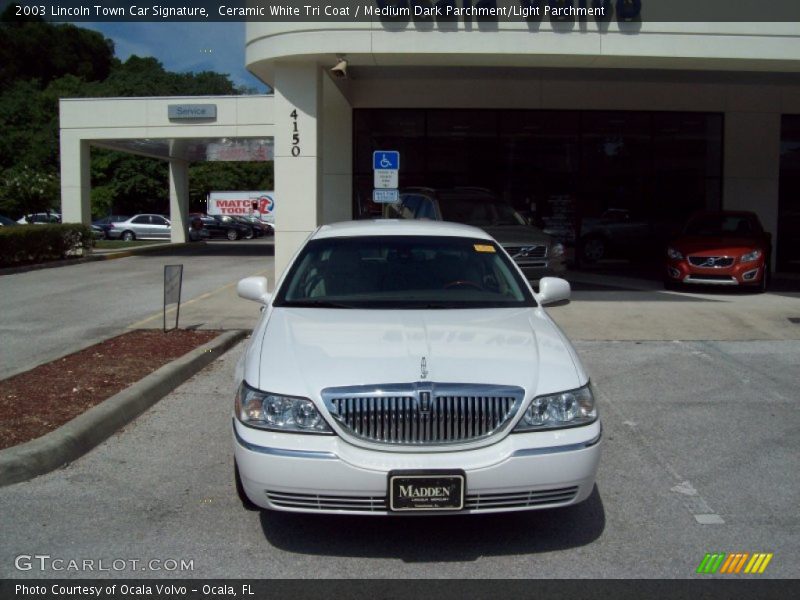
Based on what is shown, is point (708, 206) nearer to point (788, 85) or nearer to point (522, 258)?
point (788, 85)

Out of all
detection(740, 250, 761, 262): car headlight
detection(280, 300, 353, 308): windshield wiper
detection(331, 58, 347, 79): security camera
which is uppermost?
detection(331, 58, 347, 79): security camera

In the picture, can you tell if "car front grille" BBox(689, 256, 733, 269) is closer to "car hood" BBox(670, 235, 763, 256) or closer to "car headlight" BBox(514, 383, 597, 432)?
"car hood" BBox(670, 235, 763, 256)

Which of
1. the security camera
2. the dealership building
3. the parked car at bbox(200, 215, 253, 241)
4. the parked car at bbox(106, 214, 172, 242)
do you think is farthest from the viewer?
the parked car at bbox(200, 215, 253, 241)

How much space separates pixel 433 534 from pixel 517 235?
33.5ft

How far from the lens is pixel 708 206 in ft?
67.5

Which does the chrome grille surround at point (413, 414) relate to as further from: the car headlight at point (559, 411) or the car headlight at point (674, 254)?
the car headlight at point (674, 254)

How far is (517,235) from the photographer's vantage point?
14672 mm

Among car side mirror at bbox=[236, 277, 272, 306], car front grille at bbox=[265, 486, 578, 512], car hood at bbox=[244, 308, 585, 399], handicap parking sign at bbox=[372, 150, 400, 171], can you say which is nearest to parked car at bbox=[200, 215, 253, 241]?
handicap parking sign at bbox=[372, 150, 400, 171]

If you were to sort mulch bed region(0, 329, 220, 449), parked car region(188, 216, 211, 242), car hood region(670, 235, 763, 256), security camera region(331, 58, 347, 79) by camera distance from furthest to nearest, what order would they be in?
parked car region(188, 216, 211, 242)
car hood region(670, 235, 763, 256)
security camera region(331, 58, 347, 79)
mulch bed region(0, 329, 220, 449)

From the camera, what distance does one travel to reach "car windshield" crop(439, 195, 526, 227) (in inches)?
614

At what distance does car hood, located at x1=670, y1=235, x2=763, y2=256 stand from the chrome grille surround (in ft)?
42.1

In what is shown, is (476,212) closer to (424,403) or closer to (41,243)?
(424,403)

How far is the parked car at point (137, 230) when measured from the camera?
46.2 metres
